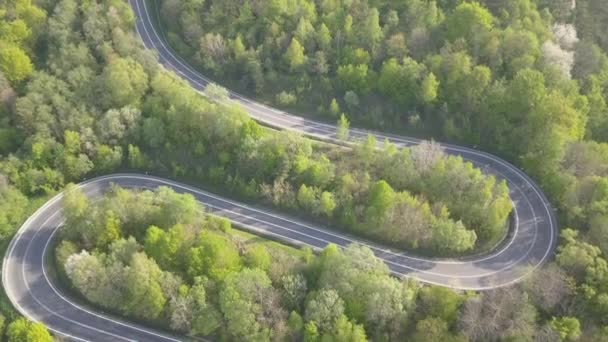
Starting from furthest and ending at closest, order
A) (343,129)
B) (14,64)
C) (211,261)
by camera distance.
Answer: (14,64) < (343,129) < (211,261)

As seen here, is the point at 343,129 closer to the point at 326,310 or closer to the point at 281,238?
the point at 281,238

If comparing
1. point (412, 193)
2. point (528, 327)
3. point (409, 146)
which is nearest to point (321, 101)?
point (409, 146)

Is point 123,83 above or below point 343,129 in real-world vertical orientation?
below

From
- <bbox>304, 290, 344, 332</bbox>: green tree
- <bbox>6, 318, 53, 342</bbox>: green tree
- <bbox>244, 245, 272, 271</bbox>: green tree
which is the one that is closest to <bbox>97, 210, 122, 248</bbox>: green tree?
<bbox>6, 318, 53, 342</bbox>: green tree

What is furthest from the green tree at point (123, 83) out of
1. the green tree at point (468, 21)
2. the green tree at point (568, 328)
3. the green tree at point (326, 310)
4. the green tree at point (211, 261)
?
the green tree at point (568, 328)

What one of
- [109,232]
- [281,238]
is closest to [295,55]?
[281,238]

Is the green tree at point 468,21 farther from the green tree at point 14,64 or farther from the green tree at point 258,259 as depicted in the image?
the green tree at point 14,64

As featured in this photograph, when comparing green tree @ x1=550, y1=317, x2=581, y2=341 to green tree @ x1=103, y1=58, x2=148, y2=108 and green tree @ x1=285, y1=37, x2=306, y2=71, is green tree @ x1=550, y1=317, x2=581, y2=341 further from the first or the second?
green tree @ x1=103, y1=58, x2=148, y2=108

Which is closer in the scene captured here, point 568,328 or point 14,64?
point 568,328

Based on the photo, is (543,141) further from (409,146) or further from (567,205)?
(409,146)
